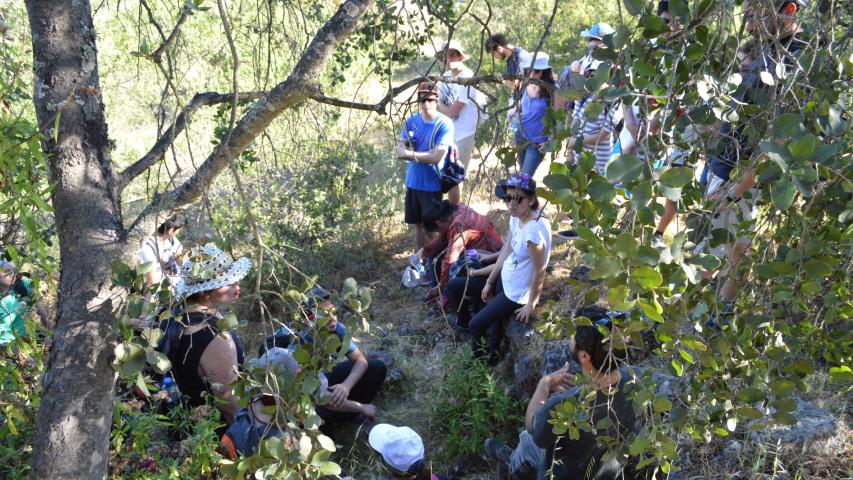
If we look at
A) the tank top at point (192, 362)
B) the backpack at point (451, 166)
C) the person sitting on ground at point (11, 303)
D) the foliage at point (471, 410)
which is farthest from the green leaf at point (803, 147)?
the backpack at point (451, 166)

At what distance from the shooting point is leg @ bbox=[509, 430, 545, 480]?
3355mm

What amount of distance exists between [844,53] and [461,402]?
3.08 metres

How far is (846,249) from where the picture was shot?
1.62 metres

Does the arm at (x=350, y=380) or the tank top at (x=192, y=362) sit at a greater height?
the tank top at (x=192, y=362)

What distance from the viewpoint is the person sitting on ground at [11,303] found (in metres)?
2.65

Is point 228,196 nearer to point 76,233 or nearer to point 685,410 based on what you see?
point 76,233

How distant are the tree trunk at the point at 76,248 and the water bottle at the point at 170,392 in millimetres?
1485

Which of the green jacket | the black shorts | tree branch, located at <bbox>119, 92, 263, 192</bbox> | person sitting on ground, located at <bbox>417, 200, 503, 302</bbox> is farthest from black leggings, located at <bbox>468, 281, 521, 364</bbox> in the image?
tree branch, located at <bbox>119, 92, 263, 192</bbox>

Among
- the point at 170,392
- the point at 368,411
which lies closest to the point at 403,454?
the point at 368,411

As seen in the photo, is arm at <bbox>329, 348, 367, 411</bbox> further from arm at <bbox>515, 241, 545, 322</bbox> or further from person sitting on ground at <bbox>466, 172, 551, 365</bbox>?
arm at <bbox>515, 241, 545, 322</bbox>

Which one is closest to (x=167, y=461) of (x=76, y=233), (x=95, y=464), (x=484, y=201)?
(x=95, y=464)

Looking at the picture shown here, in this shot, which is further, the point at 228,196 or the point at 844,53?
the point at 228,196

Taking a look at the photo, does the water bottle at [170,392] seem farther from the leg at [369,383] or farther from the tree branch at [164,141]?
the tree branch at [164,141]

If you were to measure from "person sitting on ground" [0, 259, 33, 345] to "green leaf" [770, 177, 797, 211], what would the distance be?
→ 2258 millimetres
